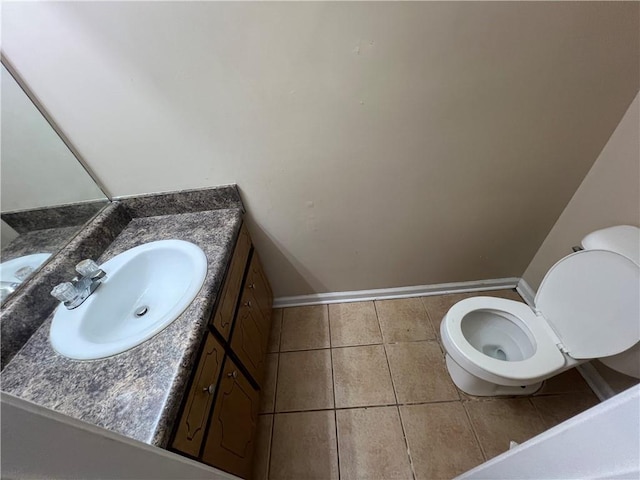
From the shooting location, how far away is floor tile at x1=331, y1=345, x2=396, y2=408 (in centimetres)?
133

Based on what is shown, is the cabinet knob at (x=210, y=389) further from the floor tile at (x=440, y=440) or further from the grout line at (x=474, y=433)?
the grout line at (x=474, y=433)

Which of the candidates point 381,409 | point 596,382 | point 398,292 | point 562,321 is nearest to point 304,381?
point 381,409

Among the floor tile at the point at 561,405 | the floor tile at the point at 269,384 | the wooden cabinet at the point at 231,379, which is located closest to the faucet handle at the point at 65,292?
the wooden cabinet at the point at 231,379

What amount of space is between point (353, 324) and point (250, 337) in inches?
26.7

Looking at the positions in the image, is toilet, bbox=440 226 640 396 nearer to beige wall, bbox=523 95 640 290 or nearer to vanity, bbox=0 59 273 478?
beige wall, bbox=523 95 640 290

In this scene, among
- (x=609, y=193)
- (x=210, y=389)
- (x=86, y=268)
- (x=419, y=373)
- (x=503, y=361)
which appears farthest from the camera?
(x=419, y=373)

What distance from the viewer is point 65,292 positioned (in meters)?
0.85

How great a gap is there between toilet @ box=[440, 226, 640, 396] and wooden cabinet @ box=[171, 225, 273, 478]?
849 millimetres

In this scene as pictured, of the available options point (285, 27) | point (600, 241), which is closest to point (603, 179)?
point (600, 241)

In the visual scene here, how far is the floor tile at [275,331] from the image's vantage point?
1.60 m

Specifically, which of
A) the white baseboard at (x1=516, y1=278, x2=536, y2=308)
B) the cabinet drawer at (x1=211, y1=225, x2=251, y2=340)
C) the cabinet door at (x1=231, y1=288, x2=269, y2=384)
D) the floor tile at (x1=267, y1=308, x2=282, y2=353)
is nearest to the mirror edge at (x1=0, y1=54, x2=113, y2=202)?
the cabinet drawer at (x1=211, y1=225, x2=251, y2=340)

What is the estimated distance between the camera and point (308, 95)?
1007 mm

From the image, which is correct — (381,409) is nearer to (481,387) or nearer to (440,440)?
(440,440)

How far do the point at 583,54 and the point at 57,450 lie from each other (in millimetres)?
1607
